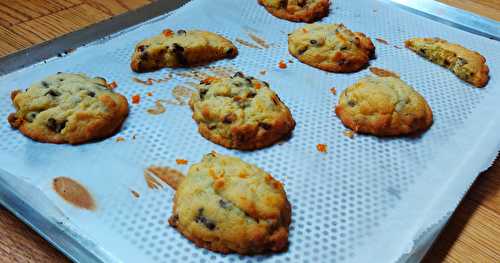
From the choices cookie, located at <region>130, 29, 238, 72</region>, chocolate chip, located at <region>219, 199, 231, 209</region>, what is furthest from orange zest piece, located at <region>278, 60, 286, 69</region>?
chocolate chip, located at <region>219, 199, 231, 209</region>

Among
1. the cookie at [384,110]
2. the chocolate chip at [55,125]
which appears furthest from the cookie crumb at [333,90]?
the chocolate chip at [55,125]

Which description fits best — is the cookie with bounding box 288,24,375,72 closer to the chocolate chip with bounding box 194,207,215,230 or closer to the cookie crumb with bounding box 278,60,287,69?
the cookie crumb with bounding box 278,60,287,69

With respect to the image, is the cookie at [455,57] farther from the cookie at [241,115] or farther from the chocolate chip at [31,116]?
the chocolate chip at [31,116]

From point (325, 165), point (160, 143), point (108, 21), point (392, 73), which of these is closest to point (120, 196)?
point (160, 143)

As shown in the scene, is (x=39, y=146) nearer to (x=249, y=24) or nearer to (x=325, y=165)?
(x=325, y=165)

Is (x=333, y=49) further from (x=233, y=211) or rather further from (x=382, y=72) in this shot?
(x=233, y=211)
